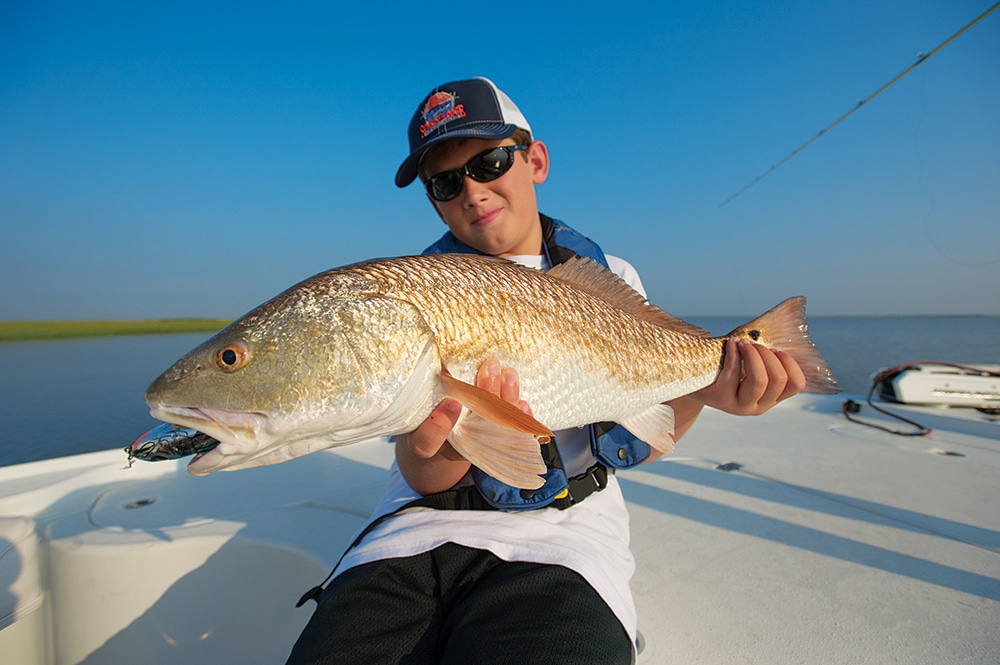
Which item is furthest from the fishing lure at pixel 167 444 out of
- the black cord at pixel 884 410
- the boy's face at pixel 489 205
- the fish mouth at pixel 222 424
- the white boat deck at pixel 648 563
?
the black cord at pixel 884 410

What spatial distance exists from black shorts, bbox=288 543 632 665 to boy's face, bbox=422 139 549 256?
5.61ft

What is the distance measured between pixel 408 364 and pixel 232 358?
0.57 meters

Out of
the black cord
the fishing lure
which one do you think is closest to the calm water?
the fishing lure

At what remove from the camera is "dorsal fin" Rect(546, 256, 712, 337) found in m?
2.30

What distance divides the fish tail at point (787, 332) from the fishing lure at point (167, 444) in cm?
286

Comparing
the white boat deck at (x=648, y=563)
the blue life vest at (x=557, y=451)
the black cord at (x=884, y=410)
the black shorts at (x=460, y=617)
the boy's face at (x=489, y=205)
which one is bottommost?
the black cord at (x=884, y=410)

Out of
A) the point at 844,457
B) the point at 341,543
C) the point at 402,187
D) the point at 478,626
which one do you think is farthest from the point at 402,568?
the point at 844,457

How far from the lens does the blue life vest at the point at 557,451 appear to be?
82.4 inches

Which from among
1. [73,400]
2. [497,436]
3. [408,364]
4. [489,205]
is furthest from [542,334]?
[73,400]

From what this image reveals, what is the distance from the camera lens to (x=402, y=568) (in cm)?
187

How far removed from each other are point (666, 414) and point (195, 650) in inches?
109

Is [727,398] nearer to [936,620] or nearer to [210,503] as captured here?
[936,620]

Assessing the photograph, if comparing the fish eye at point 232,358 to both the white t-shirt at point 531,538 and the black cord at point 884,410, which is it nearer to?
the white t-shirt at point 531,538

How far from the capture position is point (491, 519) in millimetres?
2037
